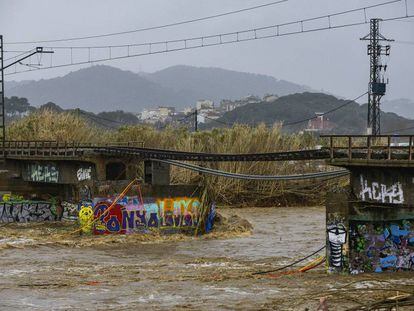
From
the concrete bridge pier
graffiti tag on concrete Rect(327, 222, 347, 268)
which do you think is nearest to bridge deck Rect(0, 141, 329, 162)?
the concrete bridge pier

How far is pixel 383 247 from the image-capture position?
2767 centimetres

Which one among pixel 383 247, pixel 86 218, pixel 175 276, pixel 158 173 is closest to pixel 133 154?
pixel 158 173

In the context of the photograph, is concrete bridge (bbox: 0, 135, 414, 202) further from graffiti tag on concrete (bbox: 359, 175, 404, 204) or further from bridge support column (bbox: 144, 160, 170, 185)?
graffiti tag on concrete (bbox: 359, 175, 404, 204)

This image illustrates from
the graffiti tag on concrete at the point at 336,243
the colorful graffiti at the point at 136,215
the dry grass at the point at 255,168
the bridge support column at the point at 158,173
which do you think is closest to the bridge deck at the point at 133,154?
the bridge support column at the point at 158,173

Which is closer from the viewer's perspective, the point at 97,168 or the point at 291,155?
the point at 291,155

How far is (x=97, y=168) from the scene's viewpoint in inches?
1857

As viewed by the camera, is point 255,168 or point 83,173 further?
point 255,168

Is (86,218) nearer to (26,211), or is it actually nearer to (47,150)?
(47,150)

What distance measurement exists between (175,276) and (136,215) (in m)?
15.1

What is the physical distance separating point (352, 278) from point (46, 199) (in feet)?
116

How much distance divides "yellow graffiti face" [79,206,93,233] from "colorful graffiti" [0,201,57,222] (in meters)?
11.8

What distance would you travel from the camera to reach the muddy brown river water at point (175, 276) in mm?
22828

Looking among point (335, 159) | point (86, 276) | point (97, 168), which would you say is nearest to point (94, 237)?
point (97, 168)

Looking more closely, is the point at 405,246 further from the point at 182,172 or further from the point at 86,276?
the point at 182,172
